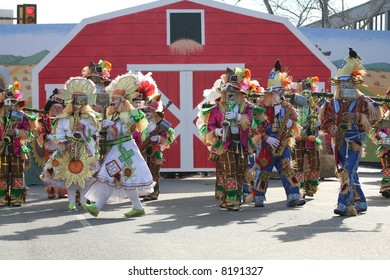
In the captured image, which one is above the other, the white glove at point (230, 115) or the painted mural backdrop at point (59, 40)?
the painted mural backdrop at point (59, 40)

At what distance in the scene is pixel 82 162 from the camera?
13.0 meters

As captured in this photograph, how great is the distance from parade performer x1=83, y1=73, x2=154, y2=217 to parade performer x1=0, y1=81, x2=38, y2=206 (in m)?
2.39

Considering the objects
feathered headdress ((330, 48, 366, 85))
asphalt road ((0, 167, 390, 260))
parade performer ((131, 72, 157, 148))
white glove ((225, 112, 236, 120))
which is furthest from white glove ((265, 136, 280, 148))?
parade performer ((131, 72, 157, 148))

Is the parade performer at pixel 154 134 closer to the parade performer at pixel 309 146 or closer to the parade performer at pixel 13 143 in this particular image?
the parade performer at pixel 13 143

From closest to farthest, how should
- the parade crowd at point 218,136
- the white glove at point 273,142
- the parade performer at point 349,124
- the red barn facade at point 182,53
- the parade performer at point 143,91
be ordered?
the parade performer at point 349,124
the parade crowd at point 218,136
the white glove at point 273,142
the parade performer at point 143,91
the red barn facade at point 182,53

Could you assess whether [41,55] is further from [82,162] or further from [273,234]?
[273,234]

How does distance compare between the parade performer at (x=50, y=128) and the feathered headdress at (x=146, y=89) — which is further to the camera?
the parade performer at (x=50, y=128)

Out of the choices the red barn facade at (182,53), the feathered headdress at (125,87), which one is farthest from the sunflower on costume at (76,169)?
the red barn facade at (182,53)

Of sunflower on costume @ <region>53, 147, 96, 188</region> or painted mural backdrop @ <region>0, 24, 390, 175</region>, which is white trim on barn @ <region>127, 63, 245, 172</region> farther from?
painted mural backdrop @ <region>0, 24, 390, 175</region>

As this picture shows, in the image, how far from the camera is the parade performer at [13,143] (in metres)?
14.3

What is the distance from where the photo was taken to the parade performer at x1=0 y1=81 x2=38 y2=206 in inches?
561

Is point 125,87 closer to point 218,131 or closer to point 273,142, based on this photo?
point 218,131

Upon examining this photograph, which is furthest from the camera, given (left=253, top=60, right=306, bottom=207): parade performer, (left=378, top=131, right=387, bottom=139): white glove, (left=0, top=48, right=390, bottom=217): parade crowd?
(left=378, top=131, right=387, bottom=139): white glove

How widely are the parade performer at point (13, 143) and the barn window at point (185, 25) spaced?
734 cm
